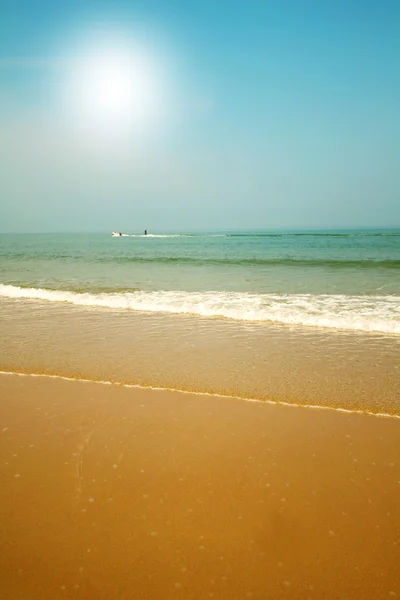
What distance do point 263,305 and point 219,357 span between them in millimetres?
4654

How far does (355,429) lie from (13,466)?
3499 mm

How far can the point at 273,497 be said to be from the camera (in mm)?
2836

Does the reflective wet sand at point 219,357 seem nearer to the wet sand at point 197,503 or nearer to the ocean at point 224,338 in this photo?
the ocean at point 224,338

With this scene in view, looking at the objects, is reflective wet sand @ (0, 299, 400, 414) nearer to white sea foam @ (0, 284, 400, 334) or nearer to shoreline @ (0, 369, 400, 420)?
shoreline @ (0, 369, 400, 420)

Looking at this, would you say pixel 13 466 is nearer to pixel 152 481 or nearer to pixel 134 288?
pixel 152 481

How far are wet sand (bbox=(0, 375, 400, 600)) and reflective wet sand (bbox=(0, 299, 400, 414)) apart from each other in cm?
71

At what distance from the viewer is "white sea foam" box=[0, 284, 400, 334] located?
8586mm

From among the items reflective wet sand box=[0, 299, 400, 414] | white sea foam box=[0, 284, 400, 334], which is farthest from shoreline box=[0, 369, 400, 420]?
white sea foam box=[0, 284, 400, 334]

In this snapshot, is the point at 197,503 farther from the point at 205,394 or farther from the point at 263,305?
the point at 263,305

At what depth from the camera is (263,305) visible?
10539mm

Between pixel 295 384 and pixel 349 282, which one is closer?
pixel 295 384

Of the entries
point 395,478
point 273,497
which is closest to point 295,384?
point 395,478

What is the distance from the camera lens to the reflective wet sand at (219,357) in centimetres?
495

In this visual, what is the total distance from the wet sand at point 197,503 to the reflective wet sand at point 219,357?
2.33 ft
